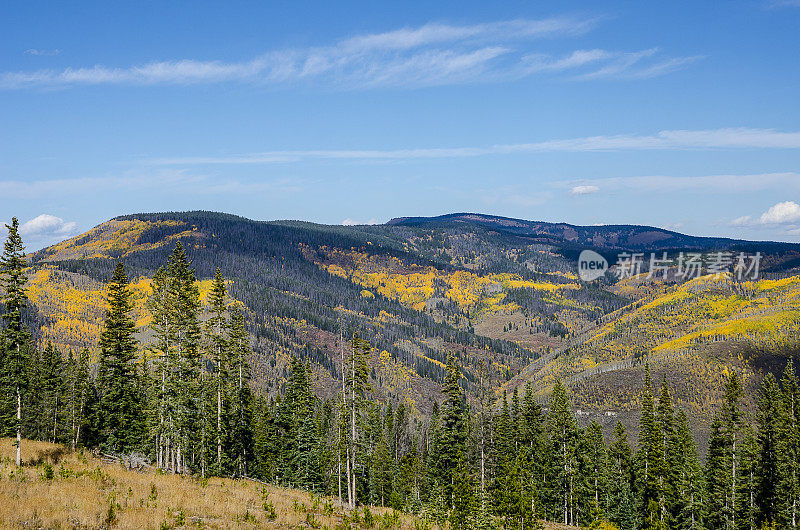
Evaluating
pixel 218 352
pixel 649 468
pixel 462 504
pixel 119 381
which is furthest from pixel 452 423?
pixel 119 381

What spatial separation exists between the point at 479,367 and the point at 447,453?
36.9 ft

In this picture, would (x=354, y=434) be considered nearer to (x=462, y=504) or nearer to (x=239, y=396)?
(x=462, y=504)

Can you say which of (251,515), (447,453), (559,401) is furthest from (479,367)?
(251,515)

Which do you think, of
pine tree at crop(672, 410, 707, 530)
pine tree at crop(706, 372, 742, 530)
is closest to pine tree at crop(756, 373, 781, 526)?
pine tree at crop(706, 372, 742, 530)

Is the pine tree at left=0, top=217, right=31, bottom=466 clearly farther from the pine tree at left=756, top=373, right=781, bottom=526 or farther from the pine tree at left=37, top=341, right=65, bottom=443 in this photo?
the pine tree at left=756, top=373, right=781, bottom=526

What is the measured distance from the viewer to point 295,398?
6019 cm

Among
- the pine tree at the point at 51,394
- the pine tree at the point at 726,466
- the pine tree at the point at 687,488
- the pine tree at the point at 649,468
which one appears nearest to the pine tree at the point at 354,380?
the pine tree at the point at 649,468

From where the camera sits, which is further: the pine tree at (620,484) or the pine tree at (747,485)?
the pine tree at (620,484)

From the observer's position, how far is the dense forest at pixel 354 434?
40844 millimetres

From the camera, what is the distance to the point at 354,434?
41375mm

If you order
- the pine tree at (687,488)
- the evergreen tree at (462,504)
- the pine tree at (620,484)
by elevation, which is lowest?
the pine tree at (620,484)

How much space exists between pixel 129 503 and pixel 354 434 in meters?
23.0

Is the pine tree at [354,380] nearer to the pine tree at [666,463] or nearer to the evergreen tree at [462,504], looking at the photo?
the evergreen tree at [462,504]

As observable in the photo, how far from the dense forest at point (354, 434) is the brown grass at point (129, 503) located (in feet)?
24.4
